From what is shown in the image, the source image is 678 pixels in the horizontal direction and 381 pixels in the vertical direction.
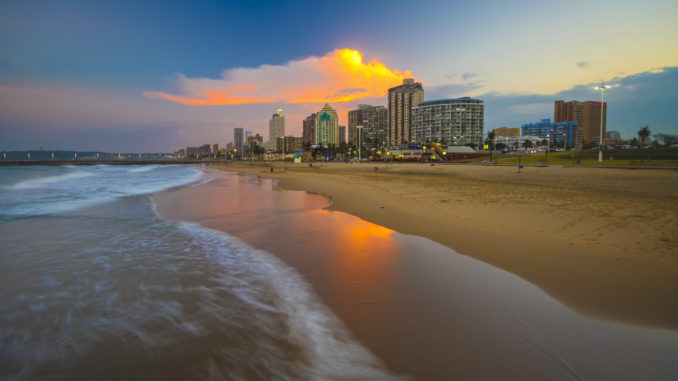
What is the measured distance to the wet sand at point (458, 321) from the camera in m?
2.87

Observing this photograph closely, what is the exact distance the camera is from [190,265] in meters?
6.00

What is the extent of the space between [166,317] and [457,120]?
178 meters

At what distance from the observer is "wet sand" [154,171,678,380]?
9.40ft

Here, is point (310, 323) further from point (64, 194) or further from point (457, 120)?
point (457, 120)

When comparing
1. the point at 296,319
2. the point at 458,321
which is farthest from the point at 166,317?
the point at 458,321

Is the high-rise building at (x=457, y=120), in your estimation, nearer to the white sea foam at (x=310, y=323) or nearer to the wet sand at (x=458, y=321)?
the wet sand at (x=458, y=321)

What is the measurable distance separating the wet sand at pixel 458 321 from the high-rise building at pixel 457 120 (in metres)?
166

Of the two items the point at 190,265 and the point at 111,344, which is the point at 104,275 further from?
the point at 111,344

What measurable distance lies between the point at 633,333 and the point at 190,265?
6.70m

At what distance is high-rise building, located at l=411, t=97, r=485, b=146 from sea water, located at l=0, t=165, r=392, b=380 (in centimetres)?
16674

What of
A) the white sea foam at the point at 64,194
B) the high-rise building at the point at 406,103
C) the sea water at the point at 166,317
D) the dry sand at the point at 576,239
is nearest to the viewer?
the sea water at the point at 166,317

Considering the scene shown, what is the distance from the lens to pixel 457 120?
16438 cm

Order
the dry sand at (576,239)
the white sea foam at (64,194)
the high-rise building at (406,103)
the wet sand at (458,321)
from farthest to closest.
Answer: the high-rise building at (406,103), the white sea foam at (64,194), the dry sand at (576,239), the wet sand at (458,321)

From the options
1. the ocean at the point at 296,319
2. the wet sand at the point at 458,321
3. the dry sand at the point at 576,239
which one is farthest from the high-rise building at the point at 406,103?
the ocean at the point at 296,319
